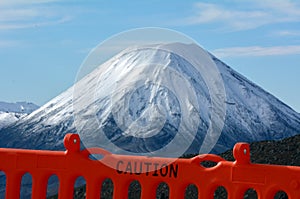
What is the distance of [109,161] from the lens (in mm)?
9250

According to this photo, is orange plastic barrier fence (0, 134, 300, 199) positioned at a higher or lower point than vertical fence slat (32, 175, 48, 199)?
higher

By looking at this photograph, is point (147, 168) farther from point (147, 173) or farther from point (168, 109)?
point (168, 109)

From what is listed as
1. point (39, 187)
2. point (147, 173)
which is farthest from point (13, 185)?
point (147, 173)

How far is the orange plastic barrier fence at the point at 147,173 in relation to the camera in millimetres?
8305

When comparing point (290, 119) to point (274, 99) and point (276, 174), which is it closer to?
point (274, 99)

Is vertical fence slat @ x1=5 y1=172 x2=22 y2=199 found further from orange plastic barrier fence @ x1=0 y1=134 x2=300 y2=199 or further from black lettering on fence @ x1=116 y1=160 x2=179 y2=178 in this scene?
black lettering on fence @ x1=116 y1=160 x2=179 y2=178

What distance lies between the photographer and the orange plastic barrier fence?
8.30 meters

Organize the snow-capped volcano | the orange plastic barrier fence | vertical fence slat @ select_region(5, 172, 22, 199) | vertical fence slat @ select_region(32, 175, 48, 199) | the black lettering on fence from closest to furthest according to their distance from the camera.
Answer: the orange plastic barrier fence < the black lettering on fence < vertical fence slat @ select_region(32, 175, 48, 199) < vertical fence slat @ select_region(5, 172, 22, 199) < the snow-capped volcano

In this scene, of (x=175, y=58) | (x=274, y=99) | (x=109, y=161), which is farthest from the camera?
(x=274, y=99)

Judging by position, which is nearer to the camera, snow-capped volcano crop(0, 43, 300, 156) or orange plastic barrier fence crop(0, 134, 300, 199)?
orange plastic barrier fence crop(0, 134, 300, 199)

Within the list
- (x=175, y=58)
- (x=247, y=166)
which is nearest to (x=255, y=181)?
(x=247, y=166)

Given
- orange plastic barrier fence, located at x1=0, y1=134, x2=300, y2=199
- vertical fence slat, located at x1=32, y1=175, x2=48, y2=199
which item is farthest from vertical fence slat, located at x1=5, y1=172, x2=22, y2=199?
vertical fence slat, located at x1=32, y1=175, x2=48, y2=199

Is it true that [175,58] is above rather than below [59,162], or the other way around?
above

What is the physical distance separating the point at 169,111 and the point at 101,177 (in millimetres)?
72536
